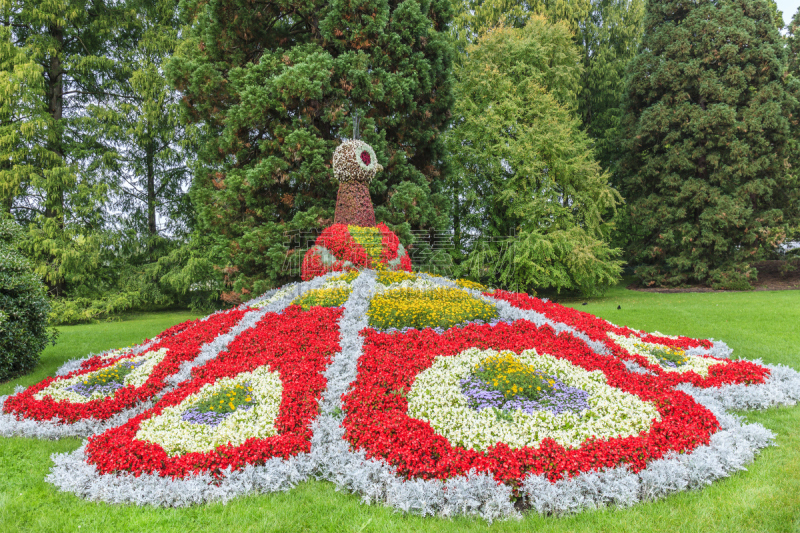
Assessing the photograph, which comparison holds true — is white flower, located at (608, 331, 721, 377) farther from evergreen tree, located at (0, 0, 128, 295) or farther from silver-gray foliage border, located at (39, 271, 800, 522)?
evergreen tree, located at (0, 0, 128, 295)

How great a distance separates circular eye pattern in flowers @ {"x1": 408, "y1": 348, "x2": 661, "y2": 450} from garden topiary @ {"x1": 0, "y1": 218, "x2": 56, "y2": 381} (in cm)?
645

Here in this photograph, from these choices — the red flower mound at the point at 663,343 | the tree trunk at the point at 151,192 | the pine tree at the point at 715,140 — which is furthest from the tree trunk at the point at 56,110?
the pine tree at the point at 715,140

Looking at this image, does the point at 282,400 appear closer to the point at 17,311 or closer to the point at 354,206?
the point at 354,206

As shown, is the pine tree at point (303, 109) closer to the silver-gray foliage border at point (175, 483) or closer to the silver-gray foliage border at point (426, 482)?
the silver-gray foliage border at point (175, 483)

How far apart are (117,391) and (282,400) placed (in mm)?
2498

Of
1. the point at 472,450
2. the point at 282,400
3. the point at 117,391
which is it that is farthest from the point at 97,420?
the point at 472,450

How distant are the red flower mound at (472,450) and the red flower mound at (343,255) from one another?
2.84m

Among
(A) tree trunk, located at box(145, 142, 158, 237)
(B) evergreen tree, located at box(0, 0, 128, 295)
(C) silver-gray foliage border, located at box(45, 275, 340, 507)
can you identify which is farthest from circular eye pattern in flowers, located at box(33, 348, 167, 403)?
(A) tree trunk, located at box(145, 142, 158, 237)

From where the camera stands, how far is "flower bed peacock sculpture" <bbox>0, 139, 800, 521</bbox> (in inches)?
132

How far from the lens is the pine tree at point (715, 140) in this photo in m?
17.0

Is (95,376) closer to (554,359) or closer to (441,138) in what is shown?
(554,359)

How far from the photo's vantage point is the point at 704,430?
3.95 metres

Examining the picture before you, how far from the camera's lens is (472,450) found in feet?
11.7

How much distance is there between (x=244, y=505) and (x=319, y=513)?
0.56 meters
